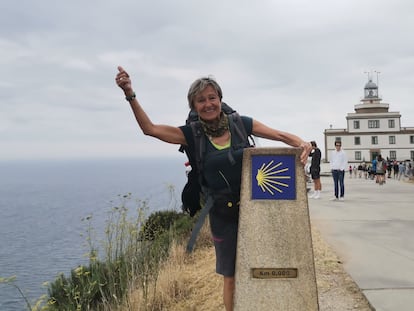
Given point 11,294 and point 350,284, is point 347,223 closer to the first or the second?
point 350,284

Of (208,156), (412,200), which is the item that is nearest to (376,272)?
(208,156)

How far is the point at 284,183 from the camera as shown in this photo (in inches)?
119

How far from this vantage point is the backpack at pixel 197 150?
307cm

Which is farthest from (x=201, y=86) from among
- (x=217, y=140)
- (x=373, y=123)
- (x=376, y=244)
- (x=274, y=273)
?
(x=373, y=123)

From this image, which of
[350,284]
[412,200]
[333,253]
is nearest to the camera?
[350,284]

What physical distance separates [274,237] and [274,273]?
0.25 meters

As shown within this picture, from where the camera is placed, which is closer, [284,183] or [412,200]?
[284,183]

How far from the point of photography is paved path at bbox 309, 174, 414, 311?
168 inches

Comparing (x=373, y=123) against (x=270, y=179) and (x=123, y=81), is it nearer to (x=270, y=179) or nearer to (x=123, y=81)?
(x=270, y=179)

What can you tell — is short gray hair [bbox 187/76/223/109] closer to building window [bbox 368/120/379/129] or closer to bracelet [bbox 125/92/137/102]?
bracelet [bbox 125/92/137/102]

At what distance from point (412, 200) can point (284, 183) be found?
11.0 meters

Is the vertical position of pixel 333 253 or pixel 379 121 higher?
pixel 379 121

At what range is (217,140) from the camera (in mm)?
3104

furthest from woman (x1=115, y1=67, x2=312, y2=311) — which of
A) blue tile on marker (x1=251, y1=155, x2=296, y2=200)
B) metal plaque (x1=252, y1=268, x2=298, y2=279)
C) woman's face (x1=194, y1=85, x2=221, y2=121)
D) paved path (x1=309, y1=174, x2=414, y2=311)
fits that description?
paved path (x1=309, y1=174, x2=414, y2=311)
